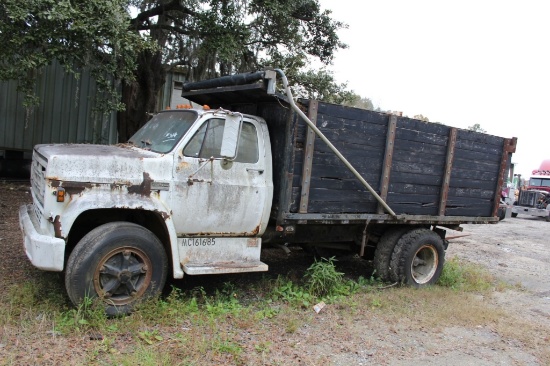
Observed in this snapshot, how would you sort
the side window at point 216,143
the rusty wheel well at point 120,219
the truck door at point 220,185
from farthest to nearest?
the side window at point 216,143 < the truck door at point 220,185 < the rusty wheel well at point 120,219

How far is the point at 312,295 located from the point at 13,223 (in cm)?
519

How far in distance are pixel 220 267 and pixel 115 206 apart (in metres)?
1.26

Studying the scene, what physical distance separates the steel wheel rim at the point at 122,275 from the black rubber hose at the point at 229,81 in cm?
218

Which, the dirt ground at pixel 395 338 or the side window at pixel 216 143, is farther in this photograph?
the side window at pixel 216 143

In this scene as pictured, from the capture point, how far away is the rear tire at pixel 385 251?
6254 mm

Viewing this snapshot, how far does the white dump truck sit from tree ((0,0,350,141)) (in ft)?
6.25

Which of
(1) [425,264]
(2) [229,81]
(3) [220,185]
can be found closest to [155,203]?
(3) [220,185]

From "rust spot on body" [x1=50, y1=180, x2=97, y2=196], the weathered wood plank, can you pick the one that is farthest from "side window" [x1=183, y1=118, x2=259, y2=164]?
the weathered wood plank

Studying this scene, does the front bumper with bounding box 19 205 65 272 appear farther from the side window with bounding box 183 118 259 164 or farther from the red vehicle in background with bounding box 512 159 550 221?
the red vehicle in background with bounding box 512 159 550 221

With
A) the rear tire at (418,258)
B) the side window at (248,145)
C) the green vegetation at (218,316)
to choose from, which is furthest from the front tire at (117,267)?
the rear tire at (418,258)

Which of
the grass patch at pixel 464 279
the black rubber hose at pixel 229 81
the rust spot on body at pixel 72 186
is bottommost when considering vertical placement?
the grass patch at pixel 464 279

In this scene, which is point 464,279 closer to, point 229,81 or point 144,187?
point 229,81

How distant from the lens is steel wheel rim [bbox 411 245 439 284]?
21.4 ft

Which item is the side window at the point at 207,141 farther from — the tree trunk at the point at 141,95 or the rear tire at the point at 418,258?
the tree trunk at the point at 141,95
